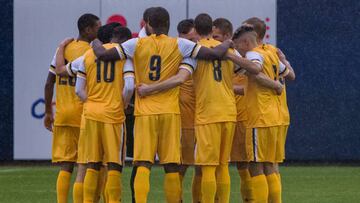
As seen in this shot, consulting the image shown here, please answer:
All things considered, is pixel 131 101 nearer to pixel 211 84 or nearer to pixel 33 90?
pixel 211 84

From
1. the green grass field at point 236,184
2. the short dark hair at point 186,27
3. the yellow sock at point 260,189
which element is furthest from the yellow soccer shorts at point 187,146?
the green grass field at point 236,184

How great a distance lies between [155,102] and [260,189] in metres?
1.48

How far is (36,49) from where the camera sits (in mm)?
18969

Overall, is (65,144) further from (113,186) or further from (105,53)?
(105,53)

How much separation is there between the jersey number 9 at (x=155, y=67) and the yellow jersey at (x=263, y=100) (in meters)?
1.10

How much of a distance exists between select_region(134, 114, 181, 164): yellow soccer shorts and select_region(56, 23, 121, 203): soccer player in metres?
0.62

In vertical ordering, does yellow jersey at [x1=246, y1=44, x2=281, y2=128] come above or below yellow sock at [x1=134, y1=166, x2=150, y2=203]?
above

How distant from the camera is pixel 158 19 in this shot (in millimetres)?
10500

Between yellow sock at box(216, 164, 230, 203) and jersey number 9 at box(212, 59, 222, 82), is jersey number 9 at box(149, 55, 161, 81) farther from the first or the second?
yellow sock at box(216, 164, 230, 203)

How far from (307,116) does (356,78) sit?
1.05m

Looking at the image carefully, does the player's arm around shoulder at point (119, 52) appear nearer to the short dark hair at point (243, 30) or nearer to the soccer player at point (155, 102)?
the soccer player at point (155, 102)

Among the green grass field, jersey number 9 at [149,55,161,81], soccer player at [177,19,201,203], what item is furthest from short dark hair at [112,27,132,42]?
the green grass field

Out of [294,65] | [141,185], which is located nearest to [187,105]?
[141,185]

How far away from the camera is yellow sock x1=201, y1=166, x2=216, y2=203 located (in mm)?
10789
